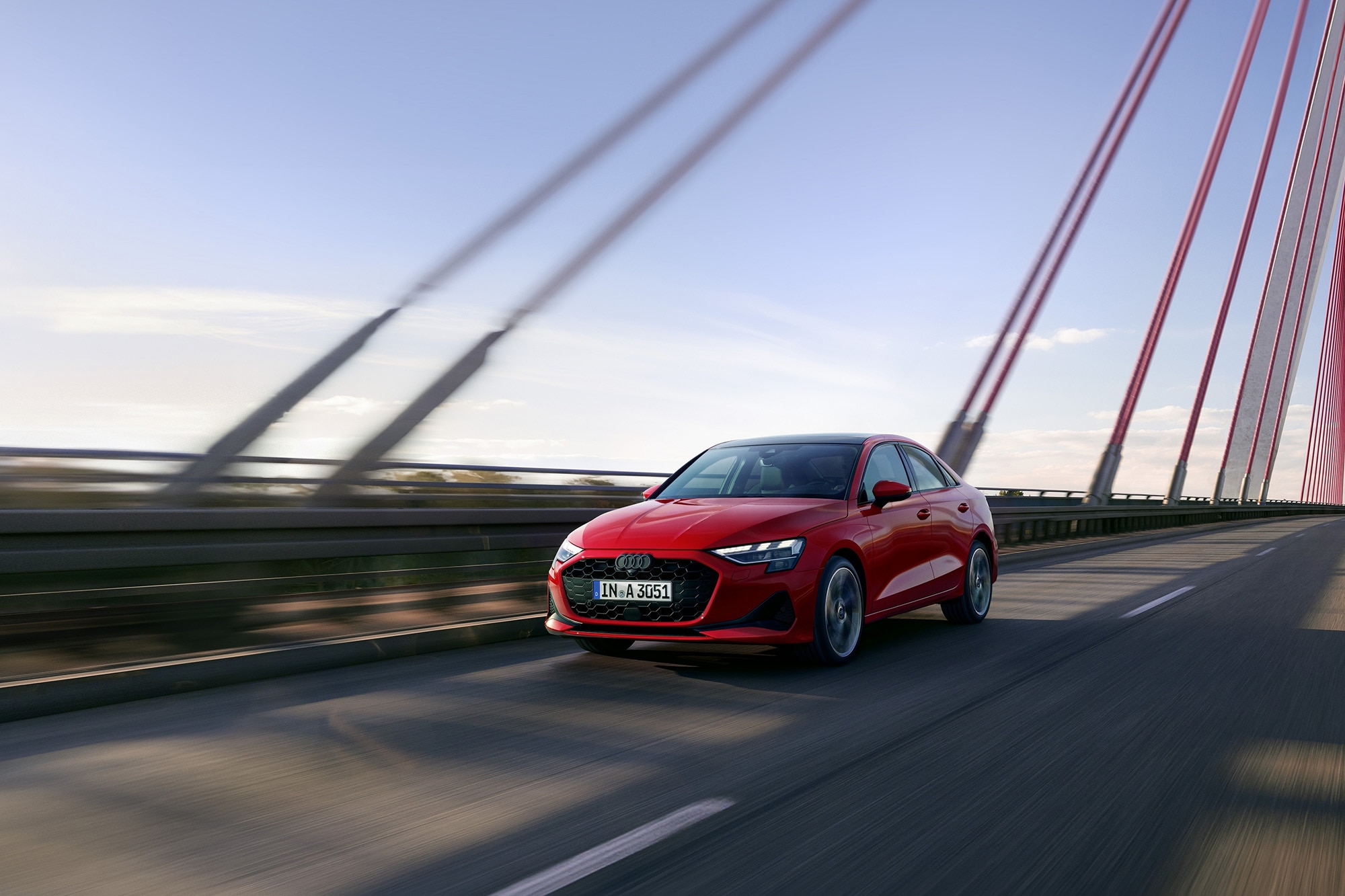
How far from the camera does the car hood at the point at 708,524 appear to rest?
20.4ft

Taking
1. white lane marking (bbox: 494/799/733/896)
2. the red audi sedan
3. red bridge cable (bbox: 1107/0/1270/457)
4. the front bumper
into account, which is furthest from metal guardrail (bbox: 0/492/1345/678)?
red bridge cable (bbox: 1107/0/1270/457)

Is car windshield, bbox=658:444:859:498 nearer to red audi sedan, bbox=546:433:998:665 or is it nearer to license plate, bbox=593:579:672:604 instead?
red audi sedan, bbox=546:433:998:665

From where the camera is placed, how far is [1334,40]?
45719mm

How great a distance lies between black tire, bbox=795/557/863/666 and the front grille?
735 mm

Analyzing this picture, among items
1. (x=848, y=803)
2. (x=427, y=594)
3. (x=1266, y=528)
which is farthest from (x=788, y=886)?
(x=1266, y=528)

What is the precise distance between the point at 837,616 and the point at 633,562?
4.39 feet

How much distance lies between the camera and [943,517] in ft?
27.0

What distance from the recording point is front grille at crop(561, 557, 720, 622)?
239 inches

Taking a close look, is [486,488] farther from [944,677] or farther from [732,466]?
[944,677]

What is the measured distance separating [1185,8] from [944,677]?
27.0 m

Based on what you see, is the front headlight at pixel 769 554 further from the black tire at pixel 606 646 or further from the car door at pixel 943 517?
the car door at pixel 943 517

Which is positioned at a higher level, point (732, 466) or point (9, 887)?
point (732, 466)

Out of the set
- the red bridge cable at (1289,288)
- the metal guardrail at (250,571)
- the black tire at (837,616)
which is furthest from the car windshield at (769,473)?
the red bridge cable at (1289,288)

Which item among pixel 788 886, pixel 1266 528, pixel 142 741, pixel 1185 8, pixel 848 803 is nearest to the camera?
pixel 788 886
